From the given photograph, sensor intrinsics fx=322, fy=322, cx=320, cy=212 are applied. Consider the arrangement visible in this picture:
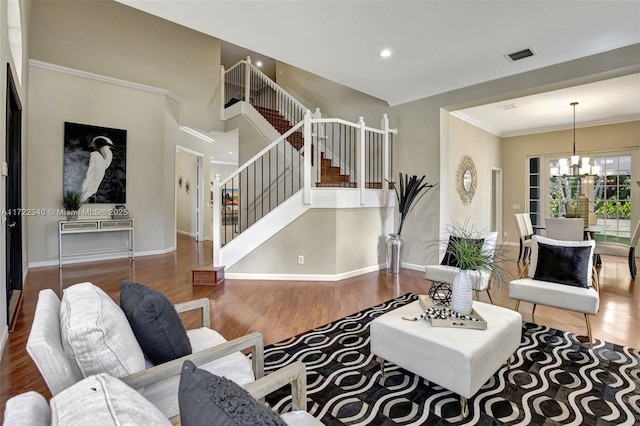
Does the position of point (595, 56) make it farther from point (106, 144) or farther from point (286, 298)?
point (106, 144)

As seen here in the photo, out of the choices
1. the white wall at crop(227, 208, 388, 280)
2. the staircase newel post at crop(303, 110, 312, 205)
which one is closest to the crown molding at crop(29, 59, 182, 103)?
the staircase newel post at crop(303, 110, 312, 205)

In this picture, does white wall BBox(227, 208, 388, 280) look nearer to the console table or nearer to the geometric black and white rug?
the geometric black and white rug

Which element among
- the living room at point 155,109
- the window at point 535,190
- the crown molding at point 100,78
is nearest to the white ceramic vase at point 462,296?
the living room at point 155,109

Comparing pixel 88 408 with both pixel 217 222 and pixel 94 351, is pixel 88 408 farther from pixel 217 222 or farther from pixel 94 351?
pixel 217 222

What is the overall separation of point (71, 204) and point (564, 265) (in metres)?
7.27

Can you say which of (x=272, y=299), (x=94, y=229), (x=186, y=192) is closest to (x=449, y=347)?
(x=272, y=299)

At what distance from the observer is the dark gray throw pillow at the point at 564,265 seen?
3.08 m

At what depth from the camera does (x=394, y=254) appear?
5293mm

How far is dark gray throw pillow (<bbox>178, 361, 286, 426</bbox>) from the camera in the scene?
2.19 ft

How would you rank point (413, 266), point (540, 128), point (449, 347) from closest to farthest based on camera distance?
point (449, 347) → point (413, 266) → point (540, 128)

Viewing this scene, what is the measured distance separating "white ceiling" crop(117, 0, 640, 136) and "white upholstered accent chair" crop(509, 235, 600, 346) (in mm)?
2240

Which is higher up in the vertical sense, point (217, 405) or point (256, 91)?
point (256, 91)

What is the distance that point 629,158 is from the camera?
6.73m

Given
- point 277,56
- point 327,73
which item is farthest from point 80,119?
point 327,73
